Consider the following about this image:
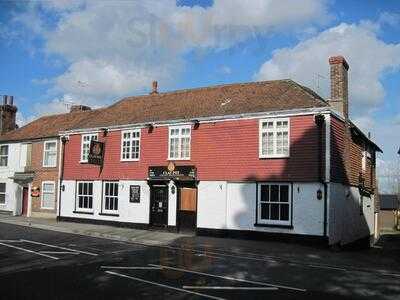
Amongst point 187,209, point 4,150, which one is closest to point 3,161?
point 4,150

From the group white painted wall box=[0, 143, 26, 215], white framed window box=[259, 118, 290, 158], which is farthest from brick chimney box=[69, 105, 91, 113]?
white framed window box=[259, 118, 290, 158]

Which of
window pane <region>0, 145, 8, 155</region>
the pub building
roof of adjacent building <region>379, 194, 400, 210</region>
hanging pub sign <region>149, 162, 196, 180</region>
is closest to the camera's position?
the pub building

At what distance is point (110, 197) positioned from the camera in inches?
1132

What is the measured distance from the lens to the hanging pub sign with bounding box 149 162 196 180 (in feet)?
82.1

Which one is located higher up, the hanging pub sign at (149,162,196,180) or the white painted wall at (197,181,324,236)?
the hanging pub sign at (149,162,196,180)

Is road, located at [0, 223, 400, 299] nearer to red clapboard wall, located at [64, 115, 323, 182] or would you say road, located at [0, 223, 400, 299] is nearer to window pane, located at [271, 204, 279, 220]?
window pane, located at [271, 204, 279, 220]

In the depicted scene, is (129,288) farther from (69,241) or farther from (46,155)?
(46,155)

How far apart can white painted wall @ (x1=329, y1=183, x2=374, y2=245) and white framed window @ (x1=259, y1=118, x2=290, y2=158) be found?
8.72 ft

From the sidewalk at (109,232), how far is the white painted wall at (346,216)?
701 centimetres

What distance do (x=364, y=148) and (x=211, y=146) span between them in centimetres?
958

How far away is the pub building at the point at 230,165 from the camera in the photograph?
2181 centimetres

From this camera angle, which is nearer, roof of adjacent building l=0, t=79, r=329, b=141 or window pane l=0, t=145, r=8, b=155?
roof of adjacent building l=0, t=79, r=329, b=141

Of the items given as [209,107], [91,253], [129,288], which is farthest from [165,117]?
[129,288]

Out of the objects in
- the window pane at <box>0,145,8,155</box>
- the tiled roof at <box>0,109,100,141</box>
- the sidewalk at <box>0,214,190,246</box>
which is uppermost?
the tiled roof at <box>0,109,100,141</box>
